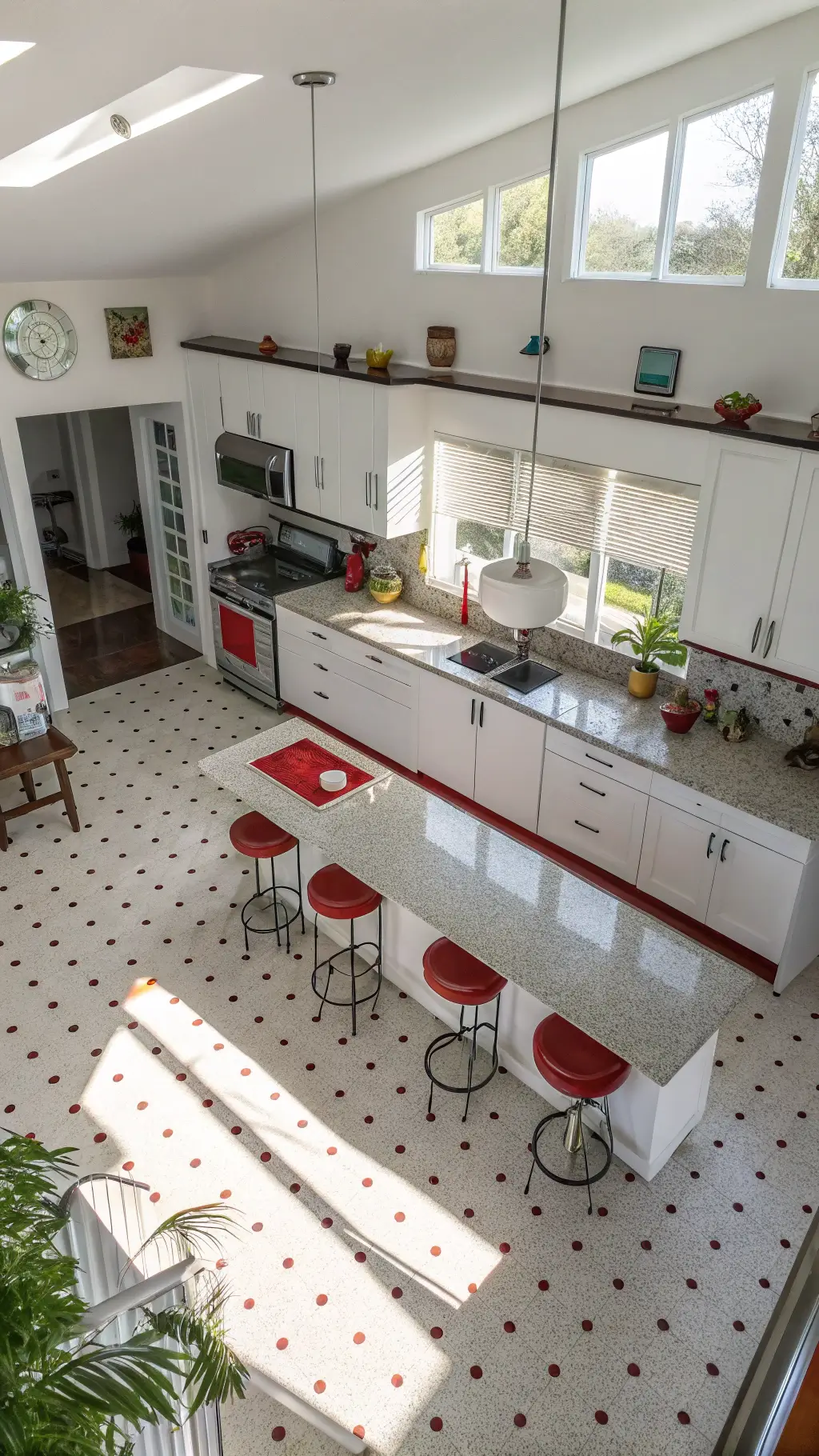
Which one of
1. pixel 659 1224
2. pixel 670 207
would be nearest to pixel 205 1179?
pixel 659 1224

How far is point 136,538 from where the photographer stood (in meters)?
10.8

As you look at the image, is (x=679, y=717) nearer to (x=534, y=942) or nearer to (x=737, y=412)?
(x=737, y=412)

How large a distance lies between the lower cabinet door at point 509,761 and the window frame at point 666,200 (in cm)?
257

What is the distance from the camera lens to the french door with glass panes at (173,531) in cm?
836

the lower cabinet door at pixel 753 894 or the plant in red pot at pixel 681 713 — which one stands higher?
the plant in red pot at pixel 681 713

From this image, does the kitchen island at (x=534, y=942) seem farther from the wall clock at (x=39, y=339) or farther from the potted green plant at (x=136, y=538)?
the potted green plant at (x=136, y=538)

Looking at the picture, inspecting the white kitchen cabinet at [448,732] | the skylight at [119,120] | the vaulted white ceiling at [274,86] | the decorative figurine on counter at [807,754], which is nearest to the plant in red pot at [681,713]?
the decorative figurine on counter at [807,754]

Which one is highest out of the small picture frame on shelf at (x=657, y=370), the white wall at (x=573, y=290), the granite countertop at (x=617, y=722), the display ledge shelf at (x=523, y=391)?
the white wall at (x=573, y=290)

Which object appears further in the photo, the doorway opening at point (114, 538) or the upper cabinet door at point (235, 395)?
the doorway opening at point (114, 538)

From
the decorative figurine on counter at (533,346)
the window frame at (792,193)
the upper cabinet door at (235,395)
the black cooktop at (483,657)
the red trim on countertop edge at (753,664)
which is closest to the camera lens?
the window frame at (792,193)

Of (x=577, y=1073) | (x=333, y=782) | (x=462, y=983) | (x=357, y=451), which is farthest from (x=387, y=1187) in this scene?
(x=357, y=451)

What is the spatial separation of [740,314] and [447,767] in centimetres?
331

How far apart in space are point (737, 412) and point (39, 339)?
5023 mm

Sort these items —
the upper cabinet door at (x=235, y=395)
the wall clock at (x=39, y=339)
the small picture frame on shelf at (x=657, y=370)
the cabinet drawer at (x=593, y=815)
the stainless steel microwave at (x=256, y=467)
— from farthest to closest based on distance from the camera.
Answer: the upper cabinet door at (x=235, y=395)
the stainless steel microwave at (x=256, y=467)
the wall clock at (x=39, y=339)
the cabinet drawer at (x=593, y=815)
the small picture frame on shelf at (x=657, y=370)
